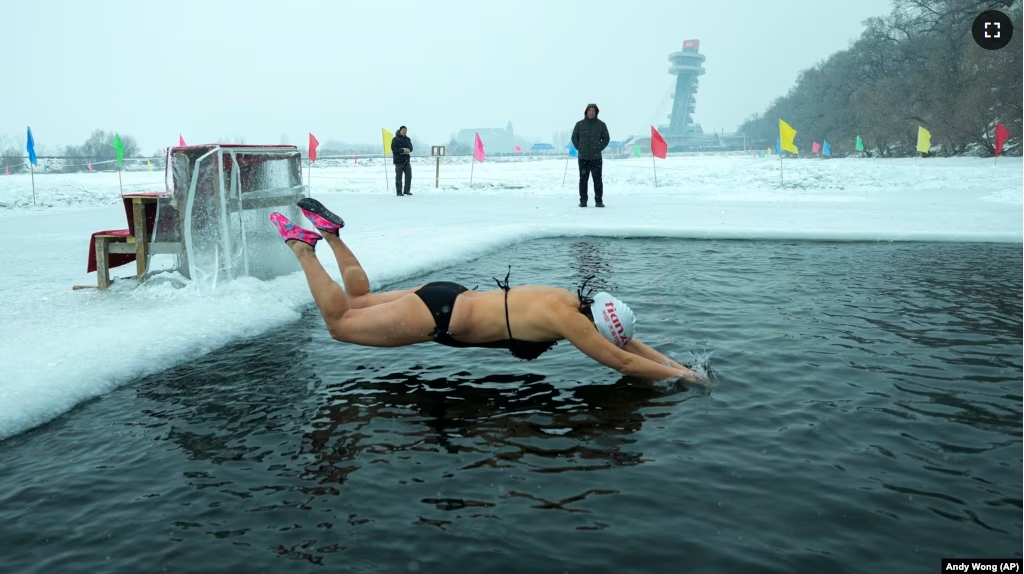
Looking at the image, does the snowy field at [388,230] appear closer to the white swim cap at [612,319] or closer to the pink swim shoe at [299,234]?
the pink swim shoe at [299,234]

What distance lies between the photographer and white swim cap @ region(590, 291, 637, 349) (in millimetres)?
4812

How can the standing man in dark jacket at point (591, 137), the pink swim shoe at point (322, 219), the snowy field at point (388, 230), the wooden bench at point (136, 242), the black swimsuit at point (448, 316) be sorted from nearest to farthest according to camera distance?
the black swimsuit at point (448, 316) < the snowy field at point (388, 230) < the pink swim shoe at point (322, 219) < the wooden bench at point (136, 242) < the standing man in dark jacket at point (591, 137)

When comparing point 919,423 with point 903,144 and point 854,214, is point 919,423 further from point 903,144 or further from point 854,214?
point 903,144

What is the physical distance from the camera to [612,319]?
4.80 m

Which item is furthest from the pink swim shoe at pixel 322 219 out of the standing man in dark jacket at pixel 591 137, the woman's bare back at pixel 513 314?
the standing man in dark jacket at pixel 591 137

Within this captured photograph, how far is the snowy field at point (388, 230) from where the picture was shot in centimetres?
550

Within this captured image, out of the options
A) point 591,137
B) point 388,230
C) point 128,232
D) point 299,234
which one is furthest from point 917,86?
point 299,234

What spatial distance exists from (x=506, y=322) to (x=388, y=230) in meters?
8.50

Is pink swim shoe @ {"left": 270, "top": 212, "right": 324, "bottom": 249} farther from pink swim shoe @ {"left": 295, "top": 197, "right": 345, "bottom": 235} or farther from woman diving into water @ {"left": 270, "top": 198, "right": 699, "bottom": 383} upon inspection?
woman diving into water @ {"left": 270, "top": 198, "right": 699, "bottom": 383}

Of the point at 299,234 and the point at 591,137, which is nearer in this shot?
the point at 299,234

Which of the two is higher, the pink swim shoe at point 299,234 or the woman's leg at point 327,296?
the pink swim shoe at point 299,234

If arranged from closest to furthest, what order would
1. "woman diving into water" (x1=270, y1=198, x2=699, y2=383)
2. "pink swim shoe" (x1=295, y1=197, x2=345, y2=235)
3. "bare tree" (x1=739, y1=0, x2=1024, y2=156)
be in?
1. "woman diving into water" (x1=270, y1=198, x2=699, y2=383)
2. "pink swim shoe" (x1=295, y1=197, x2=345, y2=235)
3. "bare tree" (x1=739, y1=0, x2=1024, y2=156)

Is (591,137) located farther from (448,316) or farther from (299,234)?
(448,316)

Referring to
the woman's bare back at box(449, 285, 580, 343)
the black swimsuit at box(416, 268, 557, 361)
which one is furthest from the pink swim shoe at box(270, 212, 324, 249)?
the woman's bare back at box(449, 285, 580, 343)
